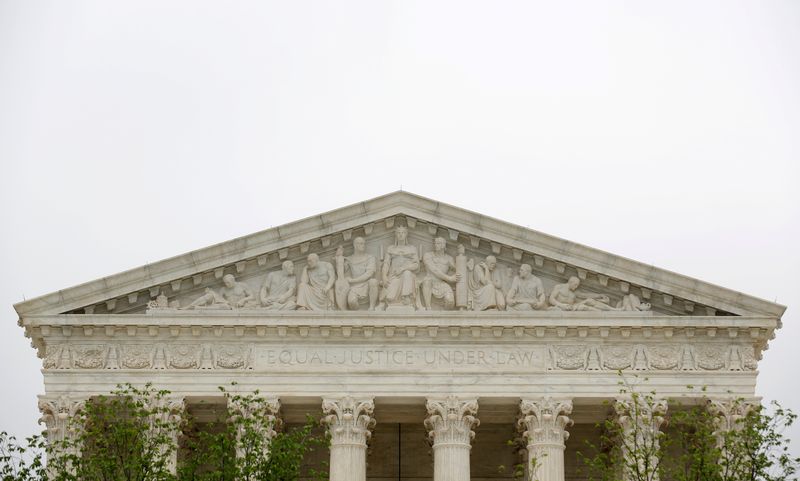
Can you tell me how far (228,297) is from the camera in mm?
48562

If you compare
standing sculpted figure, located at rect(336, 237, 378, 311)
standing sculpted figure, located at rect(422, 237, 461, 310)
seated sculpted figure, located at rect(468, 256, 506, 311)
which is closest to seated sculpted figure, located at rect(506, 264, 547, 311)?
seated sculpted figure, located at rect(468, 256, 506, 311)

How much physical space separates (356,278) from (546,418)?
23.7 ft

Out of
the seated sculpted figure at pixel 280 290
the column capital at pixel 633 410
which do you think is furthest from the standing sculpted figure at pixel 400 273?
the column capital at pixel 633 410

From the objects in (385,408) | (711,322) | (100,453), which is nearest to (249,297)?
(385,408)

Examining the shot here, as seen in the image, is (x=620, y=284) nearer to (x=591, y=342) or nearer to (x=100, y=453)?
(x=591, y=342)

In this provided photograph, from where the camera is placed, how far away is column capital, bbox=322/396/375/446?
4741cm

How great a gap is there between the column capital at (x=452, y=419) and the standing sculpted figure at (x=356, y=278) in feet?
11.9

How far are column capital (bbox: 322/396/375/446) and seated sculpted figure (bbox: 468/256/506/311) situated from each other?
4.55 m

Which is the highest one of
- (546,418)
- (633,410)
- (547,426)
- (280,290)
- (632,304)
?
(280,290)

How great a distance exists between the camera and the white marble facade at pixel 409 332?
47625mm

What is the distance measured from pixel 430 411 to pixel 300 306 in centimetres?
512

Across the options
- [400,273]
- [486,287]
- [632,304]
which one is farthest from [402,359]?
[632,304]

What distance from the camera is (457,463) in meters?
47.2

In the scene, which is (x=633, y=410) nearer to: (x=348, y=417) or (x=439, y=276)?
(x=439, y=276)
